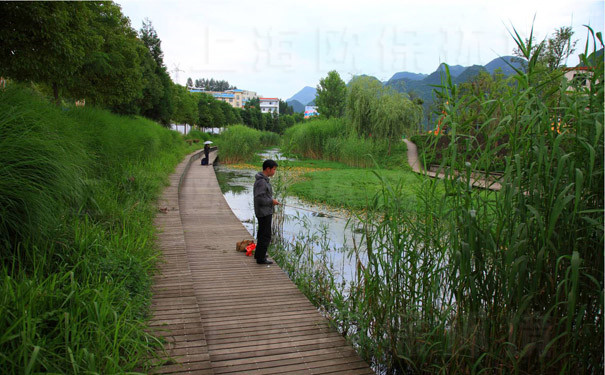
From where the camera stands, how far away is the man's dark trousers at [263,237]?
493 cm

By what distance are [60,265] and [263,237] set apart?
2335 mm

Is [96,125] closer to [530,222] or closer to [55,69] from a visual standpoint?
[55,69]

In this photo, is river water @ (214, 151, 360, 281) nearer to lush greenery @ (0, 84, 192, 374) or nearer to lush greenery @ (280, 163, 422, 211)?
lush greenery @ (280, 163, 422, 211)

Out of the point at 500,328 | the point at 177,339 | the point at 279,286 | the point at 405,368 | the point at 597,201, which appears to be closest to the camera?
the point at 597,201

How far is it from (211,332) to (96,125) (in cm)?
594

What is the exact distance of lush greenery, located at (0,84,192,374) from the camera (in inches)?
76.9

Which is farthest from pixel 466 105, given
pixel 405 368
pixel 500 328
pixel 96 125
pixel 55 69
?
pixel 55 69

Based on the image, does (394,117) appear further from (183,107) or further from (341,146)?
(183,107)

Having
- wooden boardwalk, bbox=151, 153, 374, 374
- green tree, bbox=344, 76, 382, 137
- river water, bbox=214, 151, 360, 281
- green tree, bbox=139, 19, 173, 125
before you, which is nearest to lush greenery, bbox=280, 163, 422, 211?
river water, bbox=214, 151, 360, 281

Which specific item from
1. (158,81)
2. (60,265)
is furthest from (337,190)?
(158,81)

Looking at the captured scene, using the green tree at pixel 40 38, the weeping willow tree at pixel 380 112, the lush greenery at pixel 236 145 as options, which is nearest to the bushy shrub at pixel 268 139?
the lush greenery at pixel 236 145

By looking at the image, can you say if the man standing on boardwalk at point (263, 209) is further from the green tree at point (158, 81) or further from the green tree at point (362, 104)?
the green tree at point (158, 81)

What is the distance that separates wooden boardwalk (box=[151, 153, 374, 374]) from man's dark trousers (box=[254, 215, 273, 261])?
145 millimetres

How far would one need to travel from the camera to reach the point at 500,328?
233 centimetres
